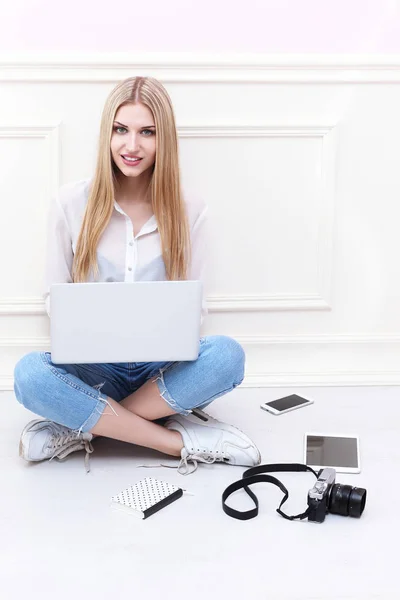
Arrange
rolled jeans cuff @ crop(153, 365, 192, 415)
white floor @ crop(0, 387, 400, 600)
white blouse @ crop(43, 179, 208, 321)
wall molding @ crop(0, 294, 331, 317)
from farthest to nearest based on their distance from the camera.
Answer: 1. wall molding @ crop(0, 294, 331, 317)
2. white blouse @ crop(43, 179, 208, 321)
3. rolled jeans cuff @ crop(153, 365, 192, 415)
4. white floor @ crop(0, 387, 400, 600)

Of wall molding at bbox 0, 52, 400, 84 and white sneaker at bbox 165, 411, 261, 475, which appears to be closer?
white sneaker at bbox 165, 411, 261, 475

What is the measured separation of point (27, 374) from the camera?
191cm

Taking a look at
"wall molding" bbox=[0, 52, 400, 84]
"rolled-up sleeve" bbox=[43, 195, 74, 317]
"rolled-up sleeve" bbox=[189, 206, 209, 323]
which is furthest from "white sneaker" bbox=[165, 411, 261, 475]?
"wall molding" bbox=[0, 52, 400, 84]

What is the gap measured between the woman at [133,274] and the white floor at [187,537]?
82 mm

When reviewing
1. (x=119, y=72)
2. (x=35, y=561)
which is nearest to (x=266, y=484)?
(x=35, y=561)

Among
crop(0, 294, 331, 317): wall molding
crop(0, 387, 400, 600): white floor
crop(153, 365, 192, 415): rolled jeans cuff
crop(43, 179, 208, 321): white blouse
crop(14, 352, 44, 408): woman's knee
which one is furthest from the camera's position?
crop(0, 294, 331, 317): wall molding

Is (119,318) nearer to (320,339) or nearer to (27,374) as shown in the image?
(27,374)

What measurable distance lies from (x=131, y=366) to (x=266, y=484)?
1.58 ft

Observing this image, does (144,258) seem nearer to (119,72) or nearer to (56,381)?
(56,381)

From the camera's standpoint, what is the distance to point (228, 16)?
2.41 m

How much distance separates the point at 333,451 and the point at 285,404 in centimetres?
39

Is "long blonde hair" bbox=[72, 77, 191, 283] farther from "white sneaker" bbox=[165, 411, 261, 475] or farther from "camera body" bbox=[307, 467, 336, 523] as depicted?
"camera body" bbox=[307, 467, 336, 523]

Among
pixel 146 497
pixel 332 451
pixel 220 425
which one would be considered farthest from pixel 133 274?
pixel 332 451

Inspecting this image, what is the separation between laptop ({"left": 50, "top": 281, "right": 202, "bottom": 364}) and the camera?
5.75 feet
